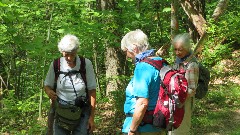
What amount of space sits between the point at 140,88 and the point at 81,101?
1.31 m

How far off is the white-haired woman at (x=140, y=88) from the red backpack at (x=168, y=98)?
54 millimetres

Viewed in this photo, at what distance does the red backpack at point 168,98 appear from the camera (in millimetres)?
3094

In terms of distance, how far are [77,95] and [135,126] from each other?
124cm

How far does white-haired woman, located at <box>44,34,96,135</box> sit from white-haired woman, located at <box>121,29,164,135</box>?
100 centimetres

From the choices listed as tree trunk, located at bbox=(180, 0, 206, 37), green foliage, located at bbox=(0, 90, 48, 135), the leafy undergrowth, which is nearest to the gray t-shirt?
green foliage, located at bbox=(0, 90, 48, 135)

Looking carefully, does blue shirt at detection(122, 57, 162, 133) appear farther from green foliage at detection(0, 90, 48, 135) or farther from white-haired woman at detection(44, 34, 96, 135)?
green foliage at detection(0, 90, 48, 135)

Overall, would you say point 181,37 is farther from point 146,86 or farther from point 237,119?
point 237,119

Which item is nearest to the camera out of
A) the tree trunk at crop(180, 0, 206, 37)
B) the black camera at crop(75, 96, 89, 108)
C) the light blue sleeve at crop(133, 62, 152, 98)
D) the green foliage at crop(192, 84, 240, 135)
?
the light blue sleeve at crop(133, 62, 152, 98)

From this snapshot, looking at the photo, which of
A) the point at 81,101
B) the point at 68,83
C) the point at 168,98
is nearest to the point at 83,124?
the point at 81,101

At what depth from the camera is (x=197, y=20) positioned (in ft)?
28.7

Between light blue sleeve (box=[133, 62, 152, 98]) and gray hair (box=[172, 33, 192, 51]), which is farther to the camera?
gray hair (box=[172, 33, 192, 51])

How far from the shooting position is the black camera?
4.06 metres

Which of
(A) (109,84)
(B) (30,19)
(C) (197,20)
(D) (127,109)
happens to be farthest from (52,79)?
(C) (197,20)

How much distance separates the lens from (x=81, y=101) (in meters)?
4.09
